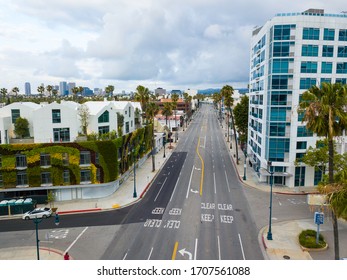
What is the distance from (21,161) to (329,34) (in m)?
51.4

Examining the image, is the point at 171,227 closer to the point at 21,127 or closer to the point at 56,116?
the point at 56,116

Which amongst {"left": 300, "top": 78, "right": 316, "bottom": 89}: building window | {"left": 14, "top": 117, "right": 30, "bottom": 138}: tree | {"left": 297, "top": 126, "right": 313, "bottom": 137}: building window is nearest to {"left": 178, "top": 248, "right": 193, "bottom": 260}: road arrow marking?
{"left": 297, "top": 126, "right": 313, "bottom": 137}: building window

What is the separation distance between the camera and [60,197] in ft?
136

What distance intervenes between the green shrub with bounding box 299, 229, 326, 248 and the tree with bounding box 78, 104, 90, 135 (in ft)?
109

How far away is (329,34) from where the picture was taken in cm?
4438

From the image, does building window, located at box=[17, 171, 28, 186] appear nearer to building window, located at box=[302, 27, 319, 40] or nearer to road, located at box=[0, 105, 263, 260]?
road, located at box=[0, 105, 263, 260]

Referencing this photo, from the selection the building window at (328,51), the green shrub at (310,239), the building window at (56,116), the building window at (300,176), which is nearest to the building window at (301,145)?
the building window at (300,176)

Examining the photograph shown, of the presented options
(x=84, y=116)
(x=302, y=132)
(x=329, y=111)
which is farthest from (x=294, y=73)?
(x=84, y=116)

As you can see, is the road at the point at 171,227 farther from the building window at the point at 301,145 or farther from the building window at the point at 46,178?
the building window at the point at 301,145

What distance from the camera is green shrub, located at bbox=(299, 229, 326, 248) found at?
26.8 meters

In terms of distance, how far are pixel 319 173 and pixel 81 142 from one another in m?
39.6

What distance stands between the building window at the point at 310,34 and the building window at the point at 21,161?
46662 mm

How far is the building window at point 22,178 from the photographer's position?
3928cm

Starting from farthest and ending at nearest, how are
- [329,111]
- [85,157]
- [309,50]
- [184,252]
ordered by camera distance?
1. [309,50]
2. [85,157]
3. [184,252]
4. [329,111]
